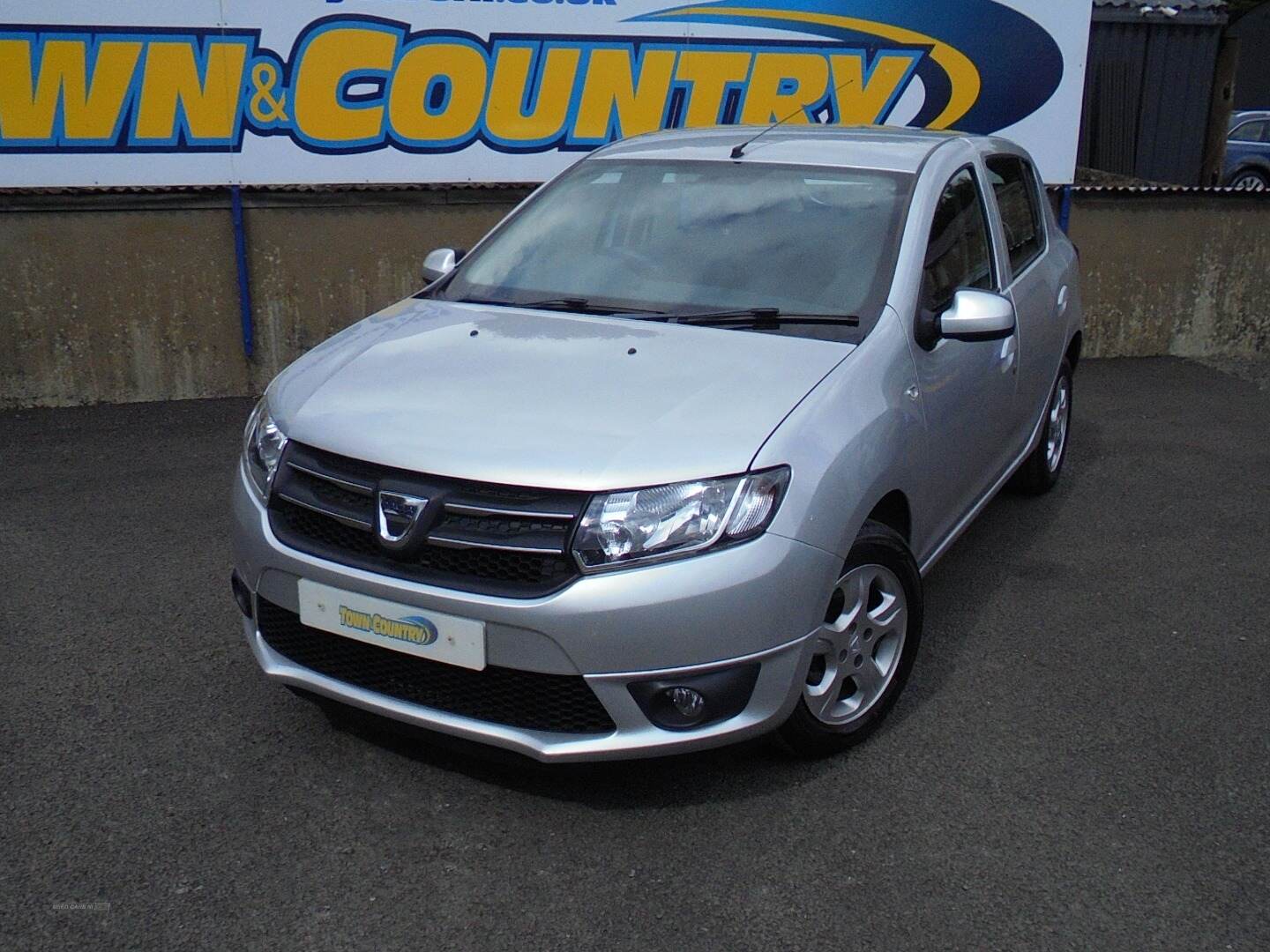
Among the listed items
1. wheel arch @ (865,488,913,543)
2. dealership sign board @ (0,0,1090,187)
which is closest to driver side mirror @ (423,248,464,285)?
wheel arch @ (865,488,913,543)

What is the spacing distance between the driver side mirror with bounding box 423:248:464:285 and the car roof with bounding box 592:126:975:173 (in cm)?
70

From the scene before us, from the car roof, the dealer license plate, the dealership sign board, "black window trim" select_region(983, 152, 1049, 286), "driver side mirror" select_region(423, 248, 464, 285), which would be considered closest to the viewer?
the dealer license plate

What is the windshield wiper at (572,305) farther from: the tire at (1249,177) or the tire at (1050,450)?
the tire at (1249,177)

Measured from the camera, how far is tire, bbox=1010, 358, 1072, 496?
564 centimetres

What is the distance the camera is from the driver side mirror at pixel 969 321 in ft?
12.0

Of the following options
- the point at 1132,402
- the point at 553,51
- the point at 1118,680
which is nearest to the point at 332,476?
the point at 1118,680

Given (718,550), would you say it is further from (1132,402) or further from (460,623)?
(1132,402)

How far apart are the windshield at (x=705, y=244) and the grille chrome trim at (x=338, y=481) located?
1.13 meters

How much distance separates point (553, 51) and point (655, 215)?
3920mm

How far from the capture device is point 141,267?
7.12m

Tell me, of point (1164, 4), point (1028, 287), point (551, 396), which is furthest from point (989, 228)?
point (1164, 4)

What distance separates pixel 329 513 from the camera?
3062mm

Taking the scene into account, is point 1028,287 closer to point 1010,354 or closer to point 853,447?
point 1010,354

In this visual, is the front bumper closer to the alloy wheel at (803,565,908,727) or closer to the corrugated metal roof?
A: the alloy wheel at (803,565,908,727)
